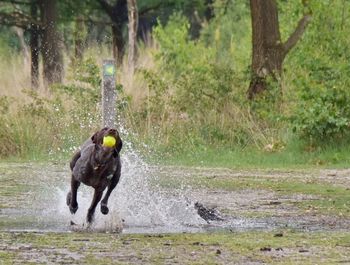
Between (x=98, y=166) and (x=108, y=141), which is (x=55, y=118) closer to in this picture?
(x=98, y=166)

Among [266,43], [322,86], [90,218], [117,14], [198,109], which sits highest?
[90,218]

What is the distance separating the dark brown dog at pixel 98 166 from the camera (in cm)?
1078

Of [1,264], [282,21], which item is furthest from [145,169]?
[282,21]

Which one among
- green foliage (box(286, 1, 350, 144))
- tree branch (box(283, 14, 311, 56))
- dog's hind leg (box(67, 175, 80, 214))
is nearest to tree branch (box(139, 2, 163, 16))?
green foliage (box(286, 1, 350, 144))

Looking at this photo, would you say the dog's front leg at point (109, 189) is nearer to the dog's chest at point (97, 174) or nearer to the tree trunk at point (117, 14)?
A: the dog's chest at point (97, 174)

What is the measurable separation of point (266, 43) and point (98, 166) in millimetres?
15057

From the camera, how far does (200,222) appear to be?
12.3 metres

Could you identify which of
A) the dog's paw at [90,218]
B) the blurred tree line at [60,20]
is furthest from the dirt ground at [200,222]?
the blurred tree line at [60,20]

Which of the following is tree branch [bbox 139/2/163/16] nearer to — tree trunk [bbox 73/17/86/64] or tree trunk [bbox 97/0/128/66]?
tree trunk [bbox 97/0/128/66]

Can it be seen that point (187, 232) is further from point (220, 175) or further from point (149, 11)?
point (149, 11)

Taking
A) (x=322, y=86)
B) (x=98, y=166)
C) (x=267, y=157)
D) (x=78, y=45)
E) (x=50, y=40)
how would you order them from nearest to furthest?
(x=98, y=166), (x=267, y=157), (x=322, y=86), (x=78, y=45), (x=50, y=40)

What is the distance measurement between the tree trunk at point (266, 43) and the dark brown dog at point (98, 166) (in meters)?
14.1

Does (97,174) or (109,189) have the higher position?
(97,174)

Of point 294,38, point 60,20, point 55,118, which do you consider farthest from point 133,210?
point 60,20
